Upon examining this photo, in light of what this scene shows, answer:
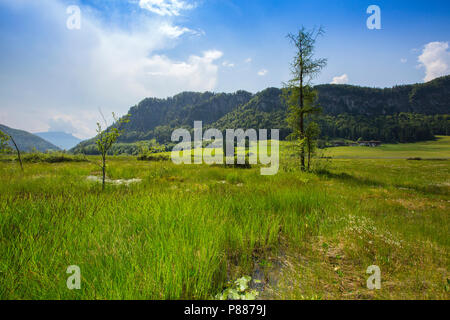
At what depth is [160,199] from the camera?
4703 millimetres

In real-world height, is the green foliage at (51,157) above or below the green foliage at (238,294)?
above

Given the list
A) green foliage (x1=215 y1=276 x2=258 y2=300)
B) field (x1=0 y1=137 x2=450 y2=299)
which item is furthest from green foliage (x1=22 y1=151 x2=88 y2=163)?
green foliage (x1=215 y1=276 x2=258 y2=300)

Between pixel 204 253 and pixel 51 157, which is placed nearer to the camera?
pixel 204 253

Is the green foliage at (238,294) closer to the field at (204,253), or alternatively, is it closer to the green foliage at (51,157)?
the field at (204,253)

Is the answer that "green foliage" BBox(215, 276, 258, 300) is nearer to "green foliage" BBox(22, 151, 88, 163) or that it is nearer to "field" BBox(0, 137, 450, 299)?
"field" BBox(0, 137, 450, 299)

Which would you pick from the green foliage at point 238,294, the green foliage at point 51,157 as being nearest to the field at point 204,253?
the green foliage at point 238,294

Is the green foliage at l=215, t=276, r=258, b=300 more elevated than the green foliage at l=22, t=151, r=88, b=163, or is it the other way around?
the green foliage at l=22, t=151, r=88, b=163

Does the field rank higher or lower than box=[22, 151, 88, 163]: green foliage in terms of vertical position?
lower

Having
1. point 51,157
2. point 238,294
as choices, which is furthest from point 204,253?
point 51,157

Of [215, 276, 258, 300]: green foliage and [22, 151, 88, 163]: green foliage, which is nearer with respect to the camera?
[215, 276, 258, 300]: green foliage

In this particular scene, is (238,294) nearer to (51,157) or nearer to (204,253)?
(204,253)

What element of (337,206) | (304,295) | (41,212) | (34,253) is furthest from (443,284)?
(41,212)

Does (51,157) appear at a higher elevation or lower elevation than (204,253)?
higher
